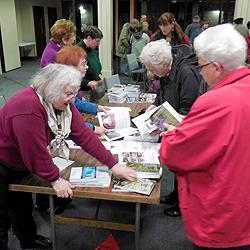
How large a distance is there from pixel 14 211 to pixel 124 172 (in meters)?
0.79

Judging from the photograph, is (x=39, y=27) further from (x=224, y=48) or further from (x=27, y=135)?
(x=224, y=48)

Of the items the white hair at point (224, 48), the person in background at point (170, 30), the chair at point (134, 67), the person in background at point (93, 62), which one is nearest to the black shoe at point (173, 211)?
the person in background at point (93, 62)

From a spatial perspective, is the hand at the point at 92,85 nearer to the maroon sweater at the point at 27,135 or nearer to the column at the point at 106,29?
the maroon sweater at the point at 27,135

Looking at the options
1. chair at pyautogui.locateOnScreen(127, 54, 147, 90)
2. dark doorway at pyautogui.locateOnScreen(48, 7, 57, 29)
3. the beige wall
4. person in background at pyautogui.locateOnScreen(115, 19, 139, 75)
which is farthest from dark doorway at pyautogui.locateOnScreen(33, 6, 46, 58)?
chair at pyautogui.locateOnScreen(127, 54, 147, 90)

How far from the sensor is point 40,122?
55.3 inches

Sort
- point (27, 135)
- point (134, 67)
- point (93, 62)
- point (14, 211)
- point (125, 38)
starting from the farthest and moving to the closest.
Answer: point (125, 38) < point (134, 67) < point (93, 62) < point (14, 211) < point (27, 135)

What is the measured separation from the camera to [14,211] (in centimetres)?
183

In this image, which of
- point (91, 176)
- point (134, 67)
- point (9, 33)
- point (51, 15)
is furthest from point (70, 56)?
point (51, 15)

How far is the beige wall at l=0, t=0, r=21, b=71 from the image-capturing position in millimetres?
7577

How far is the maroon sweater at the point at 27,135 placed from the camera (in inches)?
54.2

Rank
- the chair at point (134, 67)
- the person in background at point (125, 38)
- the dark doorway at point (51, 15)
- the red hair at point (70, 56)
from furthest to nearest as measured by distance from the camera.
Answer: the dark doorway at point (51, 15)
the person in background at point (125, 38)
the chair at point (134, 67)
the red hair at point (70, 56)

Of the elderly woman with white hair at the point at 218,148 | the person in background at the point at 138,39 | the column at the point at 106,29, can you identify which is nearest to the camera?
the elderly woman with white hair at the point at 218,148

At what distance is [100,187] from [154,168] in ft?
1.09

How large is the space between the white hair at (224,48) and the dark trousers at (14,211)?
1157 mm
